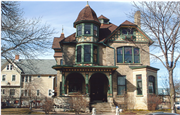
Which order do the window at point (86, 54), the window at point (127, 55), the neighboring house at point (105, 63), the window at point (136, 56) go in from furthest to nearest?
the window at point (136, 56), the window at point (127, 55), the window at point (86, 54), the neighboring house at point (105, 63)

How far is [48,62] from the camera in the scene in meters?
52.7

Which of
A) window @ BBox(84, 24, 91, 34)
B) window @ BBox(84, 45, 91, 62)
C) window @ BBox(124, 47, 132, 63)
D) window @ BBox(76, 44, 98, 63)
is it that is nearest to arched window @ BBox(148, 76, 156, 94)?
window @ BBox(124, 47, 132, 63)

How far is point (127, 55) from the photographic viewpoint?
24047 mm

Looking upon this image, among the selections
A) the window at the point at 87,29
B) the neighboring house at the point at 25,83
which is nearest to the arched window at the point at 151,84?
the window at the point at 87,29

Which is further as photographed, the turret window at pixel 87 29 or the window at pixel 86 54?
the turret window at pixel 87 29

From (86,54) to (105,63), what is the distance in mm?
2621

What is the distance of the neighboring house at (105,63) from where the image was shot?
72.5 ft

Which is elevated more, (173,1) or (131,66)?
(173,1)

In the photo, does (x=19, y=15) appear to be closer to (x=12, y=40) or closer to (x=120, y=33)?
(x=12, y=40)

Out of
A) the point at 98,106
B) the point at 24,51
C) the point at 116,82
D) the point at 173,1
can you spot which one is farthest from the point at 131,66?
the point at 24,51

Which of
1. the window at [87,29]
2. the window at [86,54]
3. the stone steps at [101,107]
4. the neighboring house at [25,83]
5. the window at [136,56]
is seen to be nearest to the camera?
the stone steps at [101,107]

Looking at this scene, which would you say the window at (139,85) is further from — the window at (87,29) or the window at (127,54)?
the window at (87,29)

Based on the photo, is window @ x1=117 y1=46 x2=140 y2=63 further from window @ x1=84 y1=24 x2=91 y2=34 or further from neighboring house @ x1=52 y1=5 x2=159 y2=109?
window @ x1=84 y1=24 x2=91 y2=34

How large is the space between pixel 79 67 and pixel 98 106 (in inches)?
186
